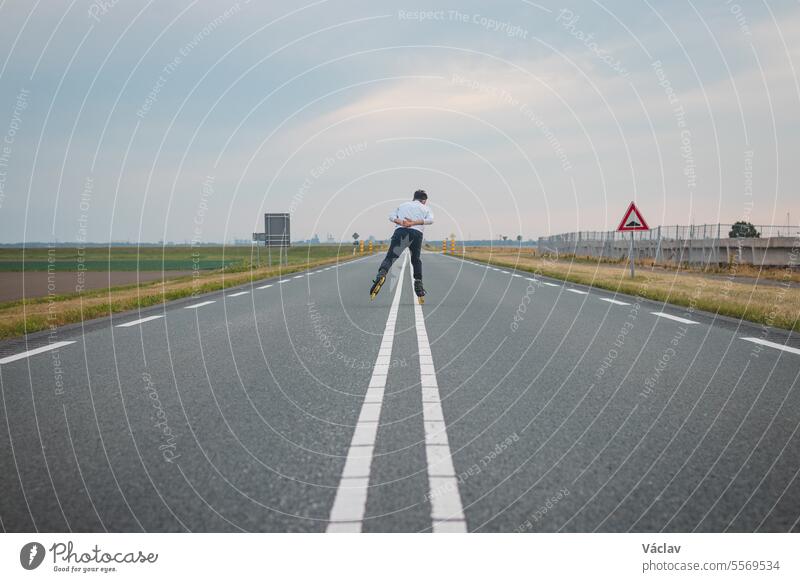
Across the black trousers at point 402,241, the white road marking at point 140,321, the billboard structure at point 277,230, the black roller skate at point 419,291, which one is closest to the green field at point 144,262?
the billboard structure at point 277,230

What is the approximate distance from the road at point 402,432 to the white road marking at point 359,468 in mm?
13

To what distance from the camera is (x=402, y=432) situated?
13.5 ft

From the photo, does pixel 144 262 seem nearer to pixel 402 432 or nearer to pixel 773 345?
pixel 773 345

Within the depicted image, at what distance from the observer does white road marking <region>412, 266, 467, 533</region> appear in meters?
2.73

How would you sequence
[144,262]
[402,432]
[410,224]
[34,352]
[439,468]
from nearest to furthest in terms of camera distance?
1. [439,468]
2. [402,432]
3. [34,352]
4. [410,224]
5. [144,262]

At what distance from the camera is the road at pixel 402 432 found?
2.86 meters

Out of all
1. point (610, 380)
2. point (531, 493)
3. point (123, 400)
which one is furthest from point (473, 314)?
point (531, 493)

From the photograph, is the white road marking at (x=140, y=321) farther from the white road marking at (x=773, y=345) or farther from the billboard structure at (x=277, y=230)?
the billboard structure at (x=277, y=230)

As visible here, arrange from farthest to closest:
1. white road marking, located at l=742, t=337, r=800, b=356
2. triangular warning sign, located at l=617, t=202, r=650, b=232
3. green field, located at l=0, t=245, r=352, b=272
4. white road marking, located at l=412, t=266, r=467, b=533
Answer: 1. green field, located at l=0, t=245, r=352, b=272
2. triangular warning sign, located at l=617, t=202, r=650, b=232
3. white road marking, located at l=742, t=337, r=800, b=356
4. white road marking, located at l=412, t=266, r=467, b=533

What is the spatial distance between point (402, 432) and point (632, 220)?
18809 mm

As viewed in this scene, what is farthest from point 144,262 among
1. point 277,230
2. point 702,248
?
point 702,248

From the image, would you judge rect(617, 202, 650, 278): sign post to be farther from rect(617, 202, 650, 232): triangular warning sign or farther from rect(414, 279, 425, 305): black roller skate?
rect(414, 279, 425, 305): black roller skate

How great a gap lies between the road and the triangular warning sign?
1277 centimetres

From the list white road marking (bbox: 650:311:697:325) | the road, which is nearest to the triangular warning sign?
white road marking (bbox: 650:311:697:325)
